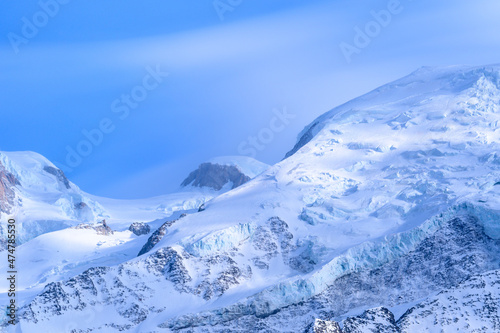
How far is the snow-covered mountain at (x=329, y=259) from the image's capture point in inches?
5359

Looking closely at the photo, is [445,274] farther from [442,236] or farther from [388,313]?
[388,313]

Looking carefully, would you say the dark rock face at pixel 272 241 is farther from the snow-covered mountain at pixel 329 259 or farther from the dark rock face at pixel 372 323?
the dark rock face at pixel 372 323

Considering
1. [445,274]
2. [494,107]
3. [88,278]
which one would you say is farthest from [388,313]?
[494,107]

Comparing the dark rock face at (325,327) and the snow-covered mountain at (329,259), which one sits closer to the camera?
the dark rock face at (325,327)

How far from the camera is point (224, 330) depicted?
137m

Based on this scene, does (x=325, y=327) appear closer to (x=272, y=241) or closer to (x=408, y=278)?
(x=408, y=278)

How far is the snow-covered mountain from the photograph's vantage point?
447 feet

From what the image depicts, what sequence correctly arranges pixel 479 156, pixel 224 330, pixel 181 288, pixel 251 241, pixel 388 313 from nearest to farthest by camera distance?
pixel 388 313 → pixel 224 330 → pixel 181 288 → pixel 251 241 → pixel 479 156

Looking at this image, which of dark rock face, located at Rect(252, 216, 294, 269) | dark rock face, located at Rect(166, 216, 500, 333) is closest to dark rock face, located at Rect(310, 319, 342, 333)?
dark rock face, located at Rect(166, 216, 500, 333)

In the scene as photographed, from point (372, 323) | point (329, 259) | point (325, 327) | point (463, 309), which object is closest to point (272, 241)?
point (329, 259)

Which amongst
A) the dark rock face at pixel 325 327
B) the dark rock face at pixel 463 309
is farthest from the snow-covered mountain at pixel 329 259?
the dark rock face at pixel 325 327

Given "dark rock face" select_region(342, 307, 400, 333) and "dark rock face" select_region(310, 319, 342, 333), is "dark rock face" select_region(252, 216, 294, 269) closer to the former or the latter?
"dark rock face" select_region(342, 307, 400, 333)

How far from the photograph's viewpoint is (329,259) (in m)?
147

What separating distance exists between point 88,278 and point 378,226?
181 ft
